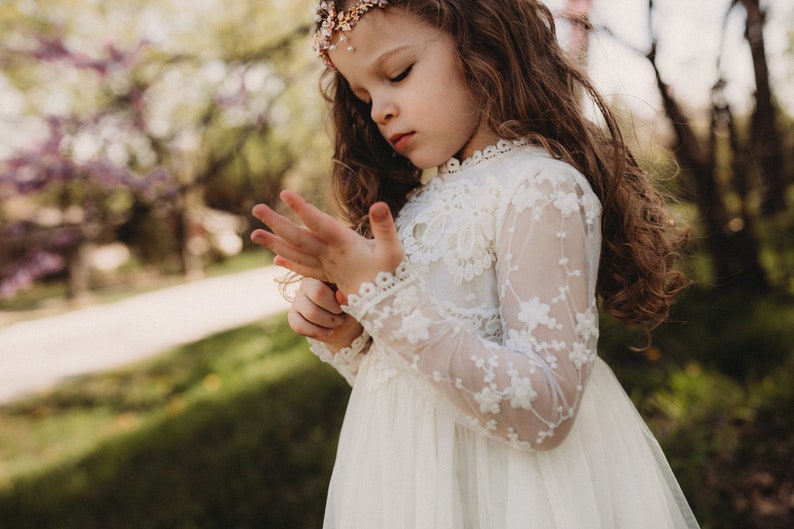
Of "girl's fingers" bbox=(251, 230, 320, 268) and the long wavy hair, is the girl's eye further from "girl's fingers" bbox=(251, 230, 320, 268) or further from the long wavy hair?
"girl's fingers" bbox=(251, 230, 320, 268)

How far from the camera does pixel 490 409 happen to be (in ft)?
3.55

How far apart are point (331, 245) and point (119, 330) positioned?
9.43m

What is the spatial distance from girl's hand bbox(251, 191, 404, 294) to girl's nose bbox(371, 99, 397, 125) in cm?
38

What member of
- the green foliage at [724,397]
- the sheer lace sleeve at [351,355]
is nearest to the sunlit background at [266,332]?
the green foliage at [724,397]

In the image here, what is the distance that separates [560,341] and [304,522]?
214cm

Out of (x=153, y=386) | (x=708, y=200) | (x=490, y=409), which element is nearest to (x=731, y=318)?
(x=708, y=200)

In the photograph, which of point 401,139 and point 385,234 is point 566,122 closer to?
point 401,139

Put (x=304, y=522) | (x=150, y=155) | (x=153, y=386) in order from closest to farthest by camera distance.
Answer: (x=304, y=522) → (x=153, y=386) → (x=150, y=155)

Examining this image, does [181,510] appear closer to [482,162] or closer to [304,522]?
[304,522]

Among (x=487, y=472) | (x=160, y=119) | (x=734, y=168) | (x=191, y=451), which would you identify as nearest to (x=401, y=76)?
(x=487, y=472)

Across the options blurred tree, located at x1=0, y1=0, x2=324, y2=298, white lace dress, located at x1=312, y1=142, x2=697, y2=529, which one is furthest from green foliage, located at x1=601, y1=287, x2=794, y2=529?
blurred tree, located at x1=0, y1=0, x2=324, y2=298

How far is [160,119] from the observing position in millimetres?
6270

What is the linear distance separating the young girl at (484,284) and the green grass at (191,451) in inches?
71.2

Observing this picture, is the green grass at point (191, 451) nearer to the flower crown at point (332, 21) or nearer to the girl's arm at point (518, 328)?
the girl's arm at point (518, 328)
